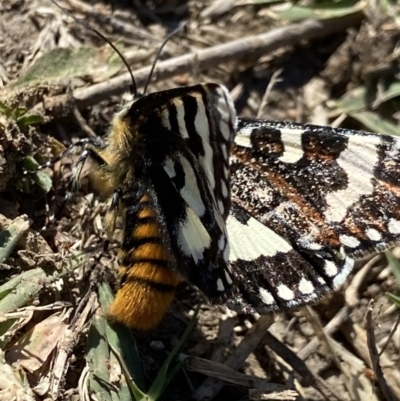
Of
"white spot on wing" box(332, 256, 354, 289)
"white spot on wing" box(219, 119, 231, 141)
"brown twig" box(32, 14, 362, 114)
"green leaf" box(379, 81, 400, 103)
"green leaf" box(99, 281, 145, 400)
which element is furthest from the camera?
"green leaf" box(379, 81, 400, 103)

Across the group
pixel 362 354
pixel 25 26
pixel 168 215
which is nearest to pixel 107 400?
pixel 168 215

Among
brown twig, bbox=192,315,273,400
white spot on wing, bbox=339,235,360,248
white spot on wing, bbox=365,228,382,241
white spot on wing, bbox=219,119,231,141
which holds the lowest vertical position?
brown twig, bbox=192,315,273,400

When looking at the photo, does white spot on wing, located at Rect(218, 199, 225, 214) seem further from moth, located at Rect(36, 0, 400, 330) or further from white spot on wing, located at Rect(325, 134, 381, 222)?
white spot on wing, located at Rect(325, 134, 381, 222)

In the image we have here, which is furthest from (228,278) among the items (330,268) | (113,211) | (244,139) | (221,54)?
(221,54)

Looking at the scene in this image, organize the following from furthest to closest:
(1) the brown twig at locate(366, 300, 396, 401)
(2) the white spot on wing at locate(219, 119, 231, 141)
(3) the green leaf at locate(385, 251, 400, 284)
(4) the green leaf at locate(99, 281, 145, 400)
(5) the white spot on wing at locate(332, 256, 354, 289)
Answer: (3) the green leaf at locate(385, 251, 400, 284)
(1) the brown twig at locate(366, 300, 396, 401)
(5) the white spot on wing at locate(332, 256, 354, 289)
(4) the green leaf at locate(99, 281, 145, 400)
(2) the white spot on wing at locate(219, 119, 231, 141)

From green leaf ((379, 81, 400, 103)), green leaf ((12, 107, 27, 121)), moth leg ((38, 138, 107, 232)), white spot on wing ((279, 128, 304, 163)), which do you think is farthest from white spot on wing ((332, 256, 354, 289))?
green leaf ((12, 107, 27, 121))

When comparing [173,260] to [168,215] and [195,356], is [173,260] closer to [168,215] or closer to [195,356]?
[168,215]

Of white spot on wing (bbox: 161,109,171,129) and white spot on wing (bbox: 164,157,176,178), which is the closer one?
white spot on wing (bbox: 161,109,171,129)

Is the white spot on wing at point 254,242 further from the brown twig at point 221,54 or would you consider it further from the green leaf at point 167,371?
the brown twig at point 221,54
